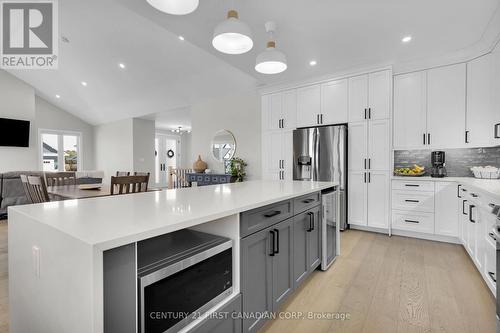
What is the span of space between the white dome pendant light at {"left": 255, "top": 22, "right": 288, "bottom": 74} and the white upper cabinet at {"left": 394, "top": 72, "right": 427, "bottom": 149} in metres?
2.27

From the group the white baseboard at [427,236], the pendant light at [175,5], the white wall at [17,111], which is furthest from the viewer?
the white wall at [17,111]

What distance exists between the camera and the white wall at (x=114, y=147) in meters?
8.41

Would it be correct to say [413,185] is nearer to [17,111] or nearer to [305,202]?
[305,202]

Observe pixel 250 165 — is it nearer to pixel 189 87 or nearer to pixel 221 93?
pixel 221 93

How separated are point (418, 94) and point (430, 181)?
4.23 ft

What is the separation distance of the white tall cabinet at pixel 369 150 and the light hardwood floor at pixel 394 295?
881mm

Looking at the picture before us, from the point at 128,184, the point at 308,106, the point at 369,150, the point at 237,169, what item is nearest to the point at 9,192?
the point at 128,184

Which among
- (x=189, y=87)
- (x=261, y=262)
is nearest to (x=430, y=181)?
(x=261, y=262)

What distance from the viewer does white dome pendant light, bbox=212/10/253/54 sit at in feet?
6.01

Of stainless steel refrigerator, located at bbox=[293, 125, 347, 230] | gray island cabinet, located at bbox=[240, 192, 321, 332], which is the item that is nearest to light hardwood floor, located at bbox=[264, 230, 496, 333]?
gray island cabinet, located at bbox=[240, 192, 321, 332]

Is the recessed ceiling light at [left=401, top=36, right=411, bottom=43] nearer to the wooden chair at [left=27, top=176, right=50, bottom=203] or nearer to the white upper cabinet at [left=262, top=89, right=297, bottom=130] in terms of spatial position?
the white upper cabinet at [left=262, top=89, right=297, bottom=130]

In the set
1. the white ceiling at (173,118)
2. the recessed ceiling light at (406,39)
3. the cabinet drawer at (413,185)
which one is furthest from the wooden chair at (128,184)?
the white ceiling at (173,118)

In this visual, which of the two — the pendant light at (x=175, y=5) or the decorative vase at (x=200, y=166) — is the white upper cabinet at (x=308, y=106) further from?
the pendant light at (x=175, y=5)

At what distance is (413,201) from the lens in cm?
343
